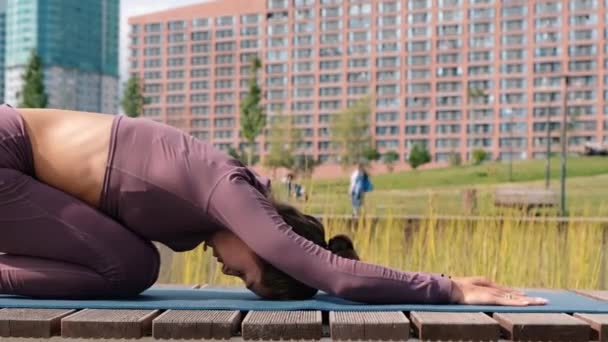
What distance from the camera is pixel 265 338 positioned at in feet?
4.64

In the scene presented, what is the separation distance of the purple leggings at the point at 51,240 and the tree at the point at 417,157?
163ft

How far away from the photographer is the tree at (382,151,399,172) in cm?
5391

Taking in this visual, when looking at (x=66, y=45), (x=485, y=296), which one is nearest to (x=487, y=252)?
(x=485, y=296)

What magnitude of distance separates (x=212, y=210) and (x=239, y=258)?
0.53ft

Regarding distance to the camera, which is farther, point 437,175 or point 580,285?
point 437,175

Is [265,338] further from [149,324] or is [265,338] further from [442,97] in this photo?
[442,97]

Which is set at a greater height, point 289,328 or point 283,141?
point 283,141

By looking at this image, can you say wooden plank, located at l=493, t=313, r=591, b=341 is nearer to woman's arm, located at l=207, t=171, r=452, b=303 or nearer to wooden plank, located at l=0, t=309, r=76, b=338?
woman's arm, located at l=207, t=171, r=452, b=303

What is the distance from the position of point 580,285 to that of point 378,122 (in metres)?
54.7

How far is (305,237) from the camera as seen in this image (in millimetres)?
1874

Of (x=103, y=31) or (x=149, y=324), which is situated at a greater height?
(x=103, y=31)

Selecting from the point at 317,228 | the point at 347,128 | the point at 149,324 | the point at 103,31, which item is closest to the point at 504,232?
the point at 317,228

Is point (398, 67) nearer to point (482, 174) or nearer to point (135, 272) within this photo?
point (482, 174)

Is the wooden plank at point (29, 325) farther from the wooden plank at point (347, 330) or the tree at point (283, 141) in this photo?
the tree at point (283, 141)
